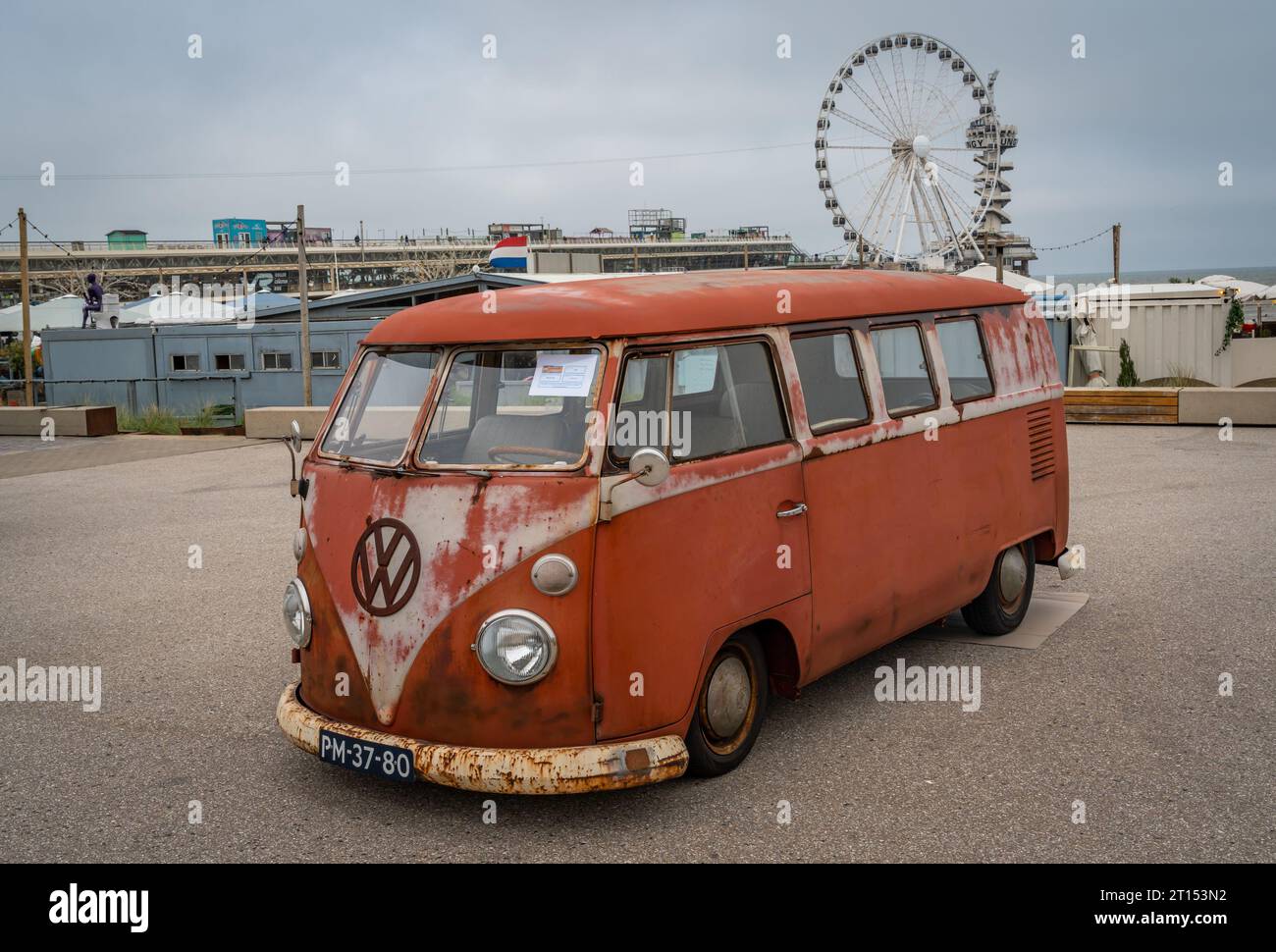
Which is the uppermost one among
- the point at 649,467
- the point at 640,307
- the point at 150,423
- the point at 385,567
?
the point at 640,307

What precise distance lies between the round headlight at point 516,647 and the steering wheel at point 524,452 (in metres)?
0.61

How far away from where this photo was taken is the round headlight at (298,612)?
204 inches

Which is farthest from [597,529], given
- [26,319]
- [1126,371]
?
[26,319]

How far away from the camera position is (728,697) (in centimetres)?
523

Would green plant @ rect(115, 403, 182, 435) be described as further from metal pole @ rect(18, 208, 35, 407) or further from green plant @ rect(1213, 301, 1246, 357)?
green plant @ rect(1213, 301, 1246, 357)

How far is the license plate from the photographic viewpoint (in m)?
4.71

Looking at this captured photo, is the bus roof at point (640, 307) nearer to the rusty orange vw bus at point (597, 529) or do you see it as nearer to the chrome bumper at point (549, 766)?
the rusty orange vw bus at point (597, 529)

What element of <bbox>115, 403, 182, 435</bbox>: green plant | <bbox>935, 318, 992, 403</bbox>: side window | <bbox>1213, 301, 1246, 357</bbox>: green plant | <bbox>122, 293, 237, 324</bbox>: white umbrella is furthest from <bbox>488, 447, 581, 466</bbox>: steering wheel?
<bbox>122, 293, 237, 324</bbox>: white umbrella

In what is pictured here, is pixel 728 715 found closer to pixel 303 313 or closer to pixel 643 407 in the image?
pixel 643 407

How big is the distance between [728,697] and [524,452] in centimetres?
135

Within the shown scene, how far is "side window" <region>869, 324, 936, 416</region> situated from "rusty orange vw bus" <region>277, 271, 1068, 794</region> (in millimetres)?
63

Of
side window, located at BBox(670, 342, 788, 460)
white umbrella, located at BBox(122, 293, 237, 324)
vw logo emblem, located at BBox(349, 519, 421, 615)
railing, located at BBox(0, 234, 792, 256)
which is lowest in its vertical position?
vw logo emblem, located at BBox(349, 519, 421, 615)

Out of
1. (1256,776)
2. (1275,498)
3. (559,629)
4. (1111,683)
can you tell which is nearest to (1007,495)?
(1111,683)
